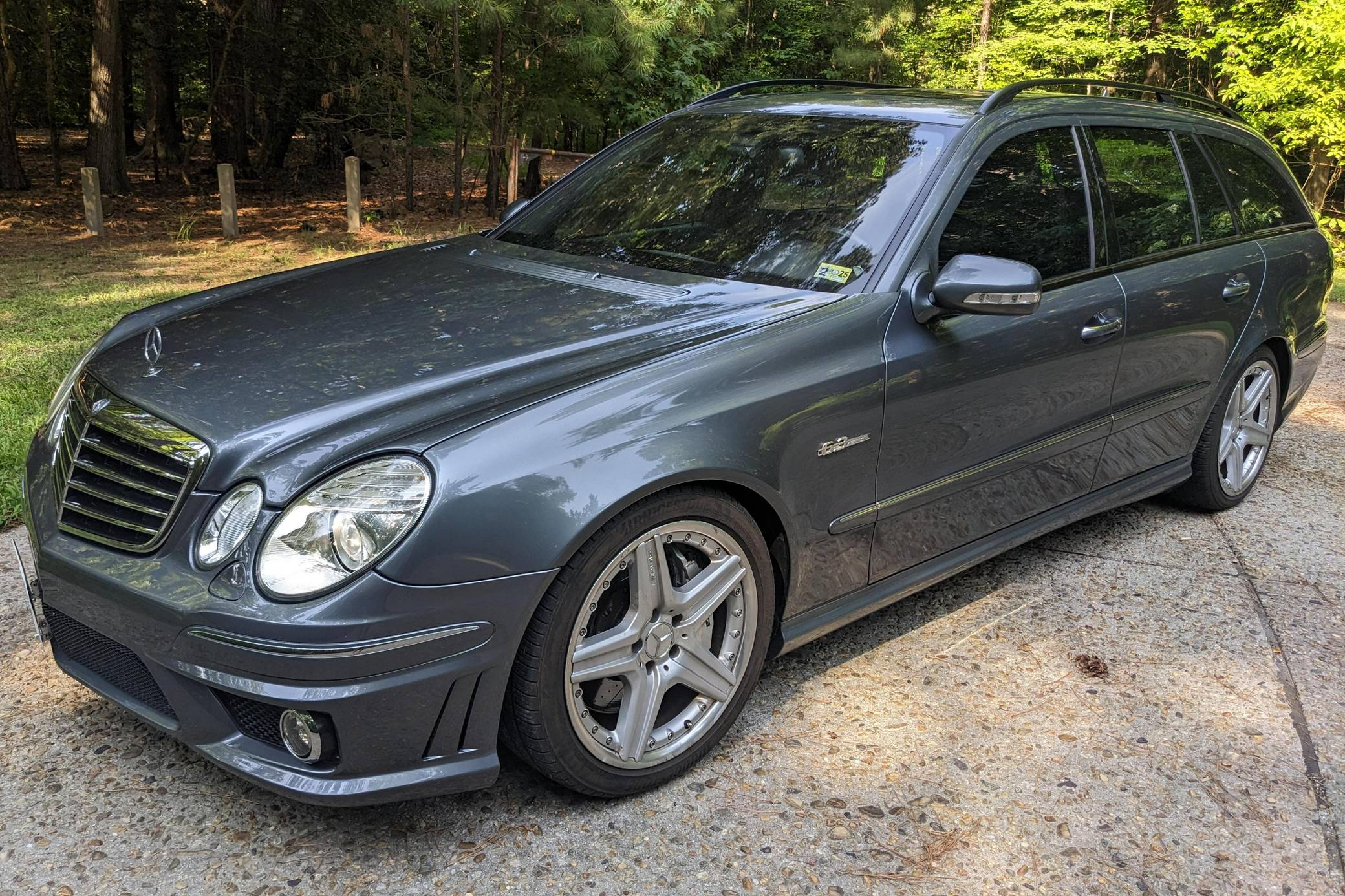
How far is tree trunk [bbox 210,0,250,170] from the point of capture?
17266mm

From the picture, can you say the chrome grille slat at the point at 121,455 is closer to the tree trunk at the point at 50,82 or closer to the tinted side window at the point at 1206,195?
the tinted side window at the point at 1206,195

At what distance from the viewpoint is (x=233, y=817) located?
256 cm

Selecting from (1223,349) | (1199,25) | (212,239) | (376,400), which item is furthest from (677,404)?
(1199,25)

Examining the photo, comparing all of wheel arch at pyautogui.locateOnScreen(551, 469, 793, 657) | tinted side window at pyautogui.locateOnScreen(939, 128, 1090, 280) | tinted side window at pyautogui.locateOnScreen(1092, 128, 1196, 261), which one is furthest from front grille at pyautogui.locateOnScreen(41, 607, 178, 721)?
tinted side window at pyautogui.locateOnScreen(1092, 128, 1196, 261)

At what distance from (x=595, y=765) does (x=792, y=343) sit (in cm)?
115

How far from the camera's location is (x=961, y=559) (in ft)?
11.4

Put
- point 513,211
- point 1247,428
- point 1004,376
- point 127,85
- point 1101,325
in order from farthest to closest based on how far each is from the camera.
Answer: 1. point 127,85
2. point 1247,428
3. point 513,211
4. point 1101,325
5. point 1004,376

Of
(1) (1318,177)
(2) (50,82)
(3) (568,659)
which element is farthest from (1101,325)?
(2) (50,82)

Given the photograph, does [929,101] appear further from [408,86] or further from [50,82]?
[50,82]

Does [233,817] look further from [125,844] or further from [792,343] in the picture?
[792,343]

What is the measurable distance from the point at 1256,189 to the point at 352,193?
419 inches

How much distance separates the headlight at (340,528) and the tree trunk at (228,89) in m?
17.1

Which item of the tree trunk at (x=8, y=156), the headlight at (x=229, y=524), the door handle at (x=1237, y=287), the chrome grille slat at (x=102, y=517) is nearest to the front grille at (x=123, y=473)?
the chrome grille slat at (x=102, y=517)

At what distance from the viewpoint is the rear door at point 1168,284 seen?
12.7 feet
